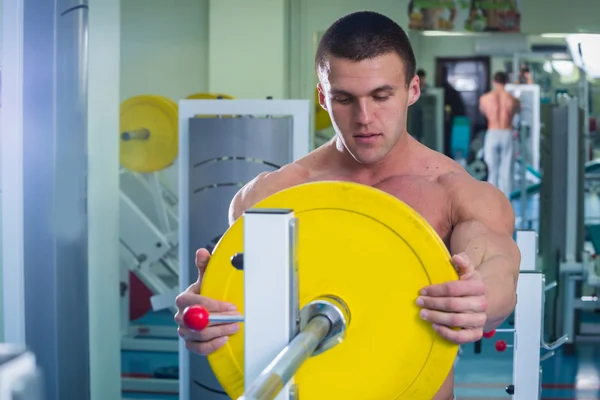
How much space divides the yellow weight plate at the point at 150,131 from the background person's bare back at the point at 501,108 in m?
4.67

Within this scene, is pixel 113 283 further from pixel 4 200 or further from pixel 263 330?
pixel 263 330

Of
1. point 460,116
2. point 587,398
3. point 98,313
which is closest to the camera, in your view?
point 98,313

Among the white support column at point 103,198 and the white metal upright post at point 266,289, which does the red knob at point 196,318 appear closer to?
the white metal upright post at point 266,289

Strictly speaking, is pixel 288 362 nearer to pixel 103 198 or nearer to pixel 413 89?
pixel 413 89

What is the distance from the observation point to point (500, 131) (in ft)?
27.2

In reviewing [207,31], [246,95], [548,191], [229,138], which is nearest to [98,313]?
[229,138]

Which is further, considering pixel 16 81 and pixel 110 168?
pixel 110 168

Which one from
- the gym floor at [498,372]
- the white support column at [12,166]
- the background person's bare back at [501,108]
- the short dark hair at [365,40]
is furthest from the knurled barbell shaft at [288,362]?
the background person's bare back at [501,108]

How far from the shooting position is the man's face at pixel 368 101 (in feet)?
4.91

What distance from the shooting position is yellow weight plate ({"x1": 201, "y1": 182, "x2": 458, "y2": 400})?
1154mm

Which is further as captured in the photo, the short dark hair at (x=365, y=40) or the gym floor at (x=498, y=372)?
the gym floor at (x=498, y=372)

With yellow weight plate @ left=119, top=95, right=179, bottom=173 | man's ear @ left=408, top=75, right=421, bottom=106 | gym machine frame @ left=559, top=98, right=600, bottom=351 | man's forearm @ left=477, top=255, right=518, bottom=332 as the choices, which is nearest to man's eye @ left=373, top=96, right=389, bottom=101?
man's ear @ left=408, top=75, right=421, bottom=106

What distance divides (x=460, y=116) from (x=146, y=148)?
19.8 feet

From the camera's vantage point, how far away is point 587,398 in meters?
3.88
